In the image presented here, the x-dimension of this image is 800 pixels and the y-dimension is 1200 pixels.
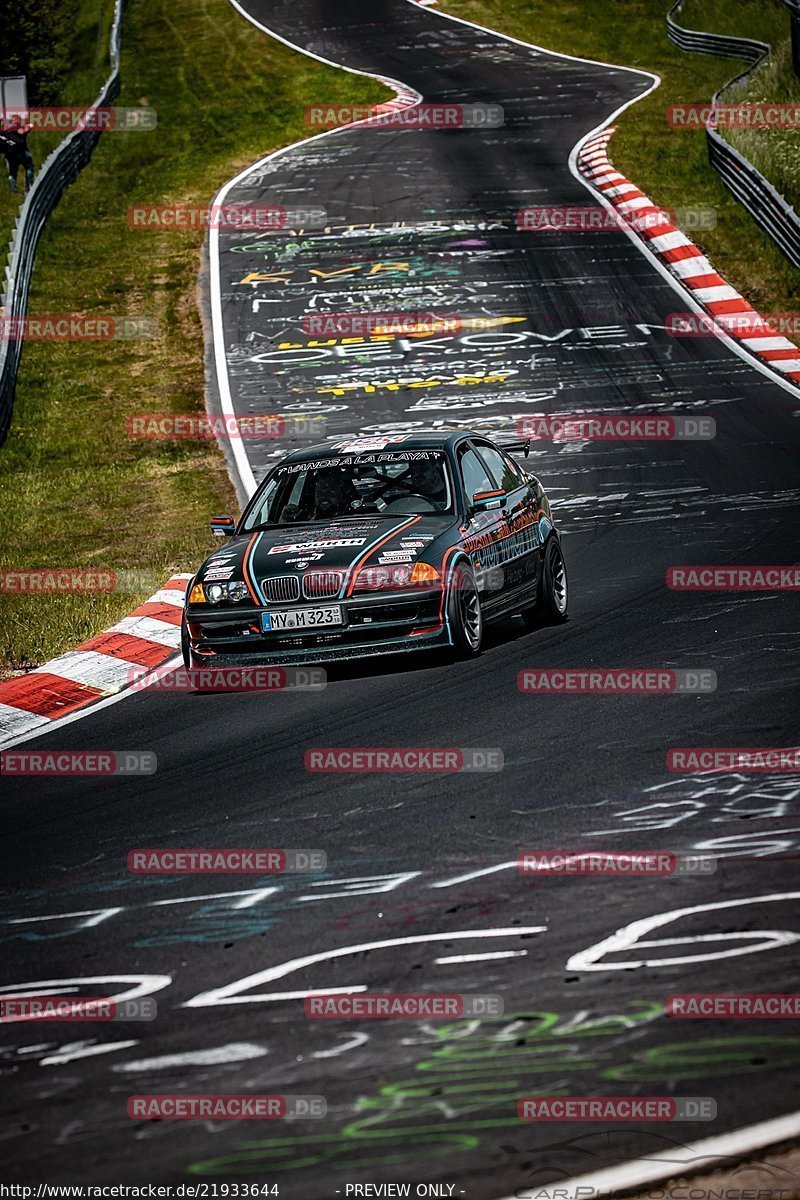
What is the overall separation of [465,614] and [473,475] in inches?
59.4

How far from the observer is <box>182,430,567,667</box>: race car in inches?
Answer: 389

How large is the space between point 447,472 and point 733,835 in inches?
207

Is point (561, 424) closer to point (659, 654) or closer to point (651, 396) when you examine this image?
point (651, 396)

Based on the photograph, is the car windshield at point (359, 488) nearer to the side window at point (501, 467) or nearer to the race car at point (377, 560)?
the race car at point (377, 560)

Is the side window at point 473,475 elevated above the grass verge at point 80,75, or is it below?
below

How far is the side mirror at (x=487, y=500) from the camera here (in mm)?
10570

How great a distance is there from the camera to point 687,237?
2611 centimetres

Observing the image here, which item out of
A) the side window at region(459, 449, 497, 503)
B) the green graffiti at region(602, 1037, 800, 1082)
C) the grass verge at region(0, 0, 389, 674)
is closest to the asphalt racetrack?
the green graffiti at region(602, 1037, 800, 1082)

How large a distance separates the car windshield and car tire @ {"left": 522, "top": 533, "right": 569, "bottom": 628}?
913 mm

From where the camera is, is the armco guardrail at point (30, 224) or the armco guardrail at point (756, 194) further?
the armco guardrail at point (756, 194)

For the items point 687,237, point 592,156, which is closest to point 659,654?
point 687,237

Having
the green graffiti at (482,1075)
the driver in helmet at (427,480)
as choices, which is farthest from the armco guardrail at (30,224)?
the green graffiti at (482,1075)

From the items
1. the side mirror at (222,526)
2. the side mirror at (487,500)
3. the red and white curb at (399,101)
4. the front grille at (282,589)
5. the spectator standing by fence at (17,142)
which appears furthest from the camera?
the red and white curb at (399,101)

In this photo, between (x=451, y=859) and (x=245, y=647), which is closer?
(x=451, y=859)
